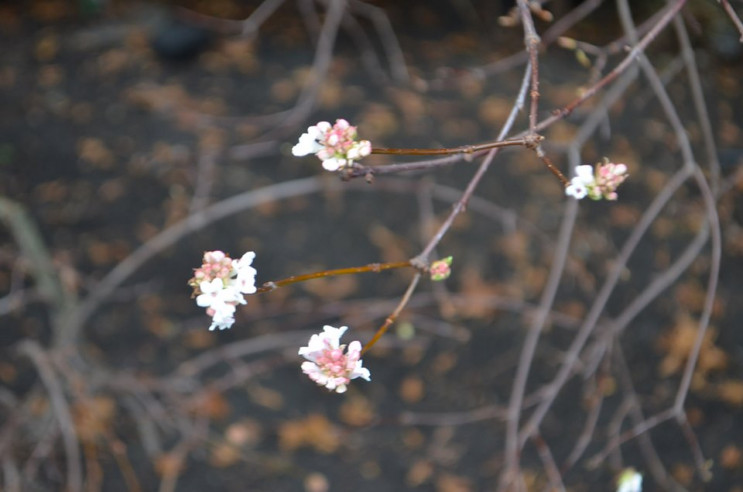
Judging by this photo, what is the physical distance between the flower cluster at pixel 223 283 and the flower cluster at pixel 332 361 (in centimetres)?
10

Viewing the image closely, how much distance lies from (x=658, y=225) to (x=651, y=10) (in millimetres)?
973

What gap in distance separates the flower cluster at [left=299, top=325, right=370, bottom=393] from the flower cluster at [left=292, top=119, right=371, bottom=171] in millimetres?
206

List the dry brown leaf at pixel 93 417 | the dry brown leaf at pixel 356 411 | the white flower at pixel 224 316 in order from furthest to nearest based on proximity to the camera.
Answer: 1. the dry brown leaf at pixel 356 411
2. the dry brown leaf at pixel 93 417
3. the white flower at pixel 224 316

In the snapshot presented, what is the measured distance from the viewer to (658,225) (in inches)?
111

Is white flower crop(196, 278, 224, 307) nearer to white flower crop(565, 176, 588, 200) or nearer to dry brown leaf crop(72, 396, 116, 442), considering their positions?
white flower crop(565, 176, 588, 200)

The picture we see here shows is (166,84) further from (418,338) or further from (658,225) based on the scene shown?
(658,225)

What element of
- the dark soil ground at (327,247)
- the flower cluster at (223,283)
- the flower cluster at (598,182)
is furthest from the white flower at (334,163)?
the dark soil ground at (327,247)

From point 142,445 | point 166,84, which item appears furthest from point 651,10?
point 142,445

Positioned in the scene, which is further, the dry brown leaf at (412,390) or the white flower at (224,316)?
the dry brown leaf at (412,390)

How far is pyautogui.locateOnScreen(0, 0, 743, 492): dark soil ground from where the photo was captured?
96.5 inches

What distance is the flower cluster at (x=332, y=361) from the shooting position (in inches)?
36.4

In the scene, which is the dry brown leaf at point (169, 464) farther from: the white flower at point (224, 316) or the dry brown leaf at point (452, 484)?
the white flower at point (224, 316)

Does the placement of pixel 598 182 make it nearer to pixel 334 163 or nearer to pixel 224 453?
pixel 334 163

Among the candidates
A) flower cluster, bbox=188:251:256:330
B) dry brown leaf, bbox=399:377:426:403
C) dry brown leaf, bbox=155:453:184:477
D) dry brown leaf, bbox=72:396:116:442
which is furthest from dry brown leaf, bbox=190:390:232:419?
flower cluster, bbox=188:251:256:330
